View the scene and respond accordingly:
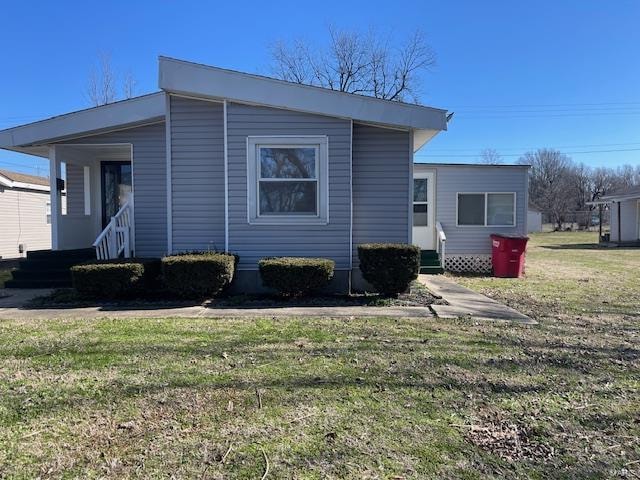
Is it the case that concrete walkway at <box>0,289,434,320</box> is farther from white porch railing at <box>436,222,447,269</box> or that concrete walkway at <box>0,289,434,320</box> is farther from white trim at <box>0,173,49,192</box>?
white trim at <box>0,173,49,192</box>

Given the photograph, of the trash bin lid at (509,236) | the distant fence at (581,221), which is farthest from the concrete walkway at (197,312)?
the distant fence at (581,221)

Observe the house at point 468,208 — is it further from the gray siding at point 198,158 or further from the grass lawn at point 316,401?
the grass lawn at point 316,401

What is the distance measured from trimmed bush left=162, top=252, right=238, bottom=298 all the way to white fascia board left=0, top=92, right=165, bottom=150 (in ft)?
10.9

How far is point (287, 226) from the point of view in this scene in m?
8.20

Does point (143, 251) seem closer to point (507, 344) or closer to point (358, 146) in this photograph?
point (358, 146)

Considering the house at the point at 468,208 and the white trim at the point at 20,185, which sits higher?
the white trim at the point at 20,185

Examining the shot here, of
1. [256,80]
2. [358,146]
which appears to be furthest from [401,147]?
[256,80]

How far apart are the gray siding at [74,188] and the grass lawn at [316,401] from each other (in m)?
5.68

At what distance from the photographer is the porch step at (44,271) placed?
9.14 m

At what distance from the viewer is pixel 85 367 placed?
13.9 ft

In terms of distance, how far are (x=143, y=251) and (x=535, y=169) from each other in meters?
69.7

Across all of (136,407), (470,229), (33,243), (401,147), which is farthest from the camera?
(33,243)

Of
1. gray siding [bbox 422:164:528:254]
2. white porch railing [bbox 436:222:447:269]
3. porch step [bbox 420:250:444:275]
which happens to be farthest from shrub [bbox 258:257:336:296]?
gray siding [bbox 422:164:528:254]

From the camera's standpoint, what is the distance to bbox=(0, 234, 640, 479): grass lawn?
268cm
